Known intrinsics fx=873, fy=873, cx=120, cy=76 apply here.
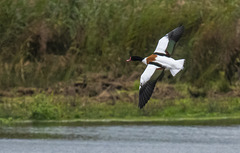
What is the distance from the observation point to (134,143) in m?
15.1

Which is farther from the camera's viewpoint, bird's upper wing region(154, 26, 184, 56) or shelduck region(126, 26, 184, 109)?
bird's upper wing region(154, 26, 184, 56)

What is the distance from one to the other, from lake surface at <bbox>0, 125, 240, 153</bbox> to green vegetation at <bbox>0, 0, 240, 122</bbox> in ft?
6.13

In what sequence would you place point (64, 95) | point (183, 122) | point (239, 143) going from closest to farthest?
point (239, 143)
point (183, 122)
point (64, 95)

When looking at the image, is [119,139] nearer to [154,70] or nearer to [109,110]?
[109,110]

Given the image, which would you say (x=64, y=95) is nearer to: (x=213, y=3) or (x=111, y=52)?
(x=111, y=52)

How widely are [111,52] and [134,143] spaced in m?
5.01

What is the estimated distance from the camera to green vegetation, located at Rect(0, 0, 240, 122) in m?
19.1

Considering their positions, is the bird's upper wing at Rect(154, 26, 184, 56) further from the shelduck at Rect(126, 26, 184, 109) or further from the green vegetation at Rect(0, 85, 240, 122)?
the green vegetation at Rect(0, 85, 240, 122)

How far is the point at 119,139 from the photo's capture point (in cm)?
1548

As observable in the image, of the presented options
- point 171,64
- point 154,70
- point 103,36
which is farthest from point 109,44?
point 171,64

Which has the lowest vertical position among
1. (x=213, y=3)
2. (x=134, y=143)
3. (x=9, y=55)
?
(x=134, y=143)

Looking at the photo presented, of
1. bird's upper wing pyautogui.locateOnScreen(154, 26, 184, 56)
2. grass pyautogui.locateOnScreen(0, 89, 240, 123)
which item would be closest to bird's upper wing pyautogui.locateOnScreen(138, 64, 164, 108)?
bird's upper wing pyautogui.locateOnScreen(154, 26, 184, 56)

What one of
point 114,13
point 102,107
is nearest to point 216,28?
point 114,13

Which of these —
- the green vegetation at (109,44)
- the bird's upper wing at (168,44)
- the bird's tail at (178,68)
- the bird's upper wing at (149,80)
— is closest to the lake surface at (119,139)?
the green vegetation at (109,44)
